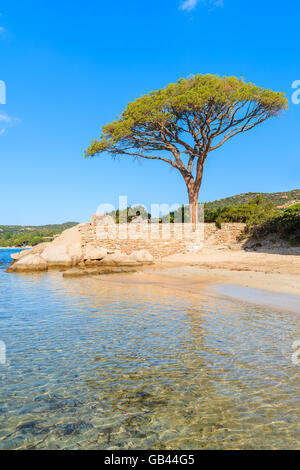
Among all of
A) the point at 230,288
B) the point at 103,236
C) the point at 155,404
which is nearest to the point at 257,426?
the point at 155,404

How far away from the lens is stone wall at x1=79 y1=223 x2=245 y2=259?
74.2 feet

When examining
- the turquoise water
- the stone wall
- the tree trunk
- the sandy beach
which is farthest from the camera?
the tree trunk

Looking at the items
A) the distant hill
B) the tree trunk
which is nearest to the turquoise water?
the tree trunk

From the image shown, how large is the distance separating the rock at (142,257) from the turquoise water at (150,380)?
494 inches

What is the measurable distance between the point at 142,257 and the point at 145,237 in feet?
7.19

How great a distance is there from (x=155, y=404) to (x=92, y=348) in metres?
2.11

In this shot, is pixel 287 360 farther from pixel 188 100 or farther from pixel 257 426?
pixel 188 100

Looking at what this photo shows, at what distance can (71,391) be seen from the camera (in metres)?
3.91

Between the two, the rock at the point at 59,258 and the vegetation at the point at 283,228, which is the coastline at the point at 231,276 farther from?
the rock at the point at 59,258

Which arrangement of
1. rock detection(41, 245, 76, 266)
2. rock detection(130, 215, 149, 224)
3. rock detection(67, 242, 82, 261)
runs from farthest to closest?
rock detection(130, 215, 149, 224), rock detection(67, 242, 82, 261), rock detection(41, 245, 76, 266)

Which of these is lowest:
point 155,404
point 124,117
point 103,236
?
point 155,404

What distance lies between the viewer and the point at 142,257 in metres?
20.8

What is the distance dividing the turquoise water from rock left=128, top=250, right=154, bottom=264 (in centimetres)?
1254

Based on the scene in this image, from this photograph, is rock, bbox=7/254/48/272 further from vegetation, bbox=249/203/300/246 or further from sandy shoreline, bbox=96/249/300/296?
vegetation, bbox=249/203/300/246
